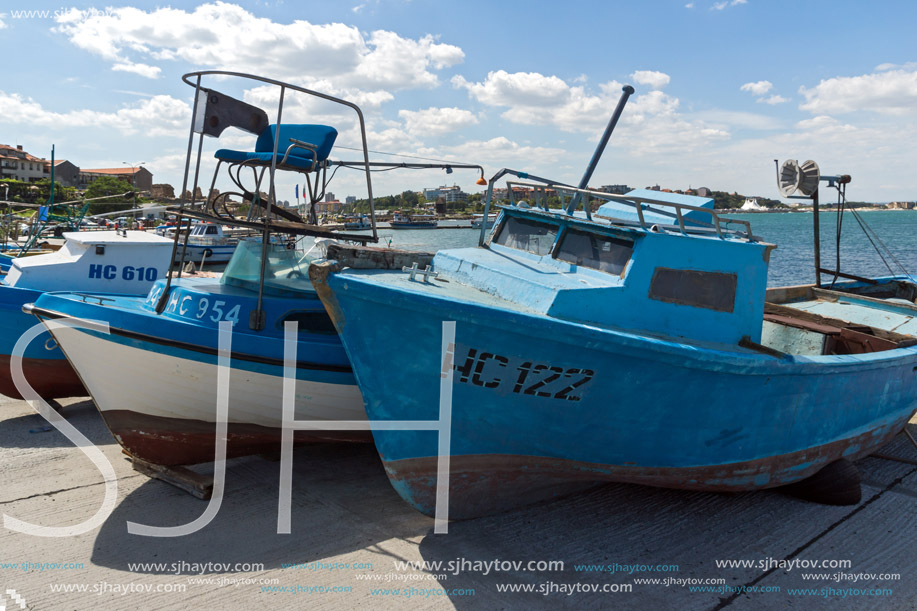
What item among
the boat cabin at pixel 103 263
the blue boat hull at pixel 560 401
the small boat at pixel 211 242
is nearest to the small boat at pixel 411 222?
the small boat at pixel 211 242

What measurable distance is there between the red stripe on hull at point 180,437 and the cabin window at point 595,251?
302 cm

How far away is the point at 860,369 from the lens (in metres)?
6.01

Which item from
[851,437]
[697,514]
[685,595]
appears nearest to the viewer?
[685,595]

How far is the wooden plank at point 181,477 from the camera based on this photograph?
6035mm

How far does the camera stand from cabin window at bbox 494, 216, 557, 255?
623 centimetres

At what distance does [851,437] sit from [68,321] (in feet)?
25.8

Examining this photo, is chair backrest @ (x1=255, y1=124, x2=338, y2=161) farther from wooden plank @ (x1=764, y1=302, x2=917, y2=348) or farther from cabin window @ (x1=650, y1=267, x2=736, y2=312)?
wooden plank @ (x1=764, y1=302, x2=917, y2=348)

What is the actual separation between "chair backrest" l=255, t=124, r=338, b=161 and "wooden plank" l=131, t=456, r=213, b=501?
341 centimetres

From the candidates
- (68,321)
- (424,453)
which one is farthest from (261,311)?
(424,453)

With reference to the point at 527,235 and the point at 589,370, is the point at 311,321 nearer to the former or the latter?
the point at 527,235

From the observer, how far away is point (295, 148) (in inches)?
264

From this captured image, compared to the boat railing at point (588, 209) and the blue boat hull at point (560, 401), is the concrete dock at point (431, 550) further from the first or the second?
the boat railing at point (588, 209)

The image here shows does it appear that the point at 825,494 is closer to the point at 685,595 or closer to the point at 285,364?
the point at 685,595

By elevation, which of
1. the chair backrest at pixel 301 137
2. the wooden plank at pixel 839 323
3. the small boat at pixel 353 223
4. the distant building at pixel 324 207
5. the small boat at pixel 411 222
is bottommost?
the wooden plank at pixel 839 323
